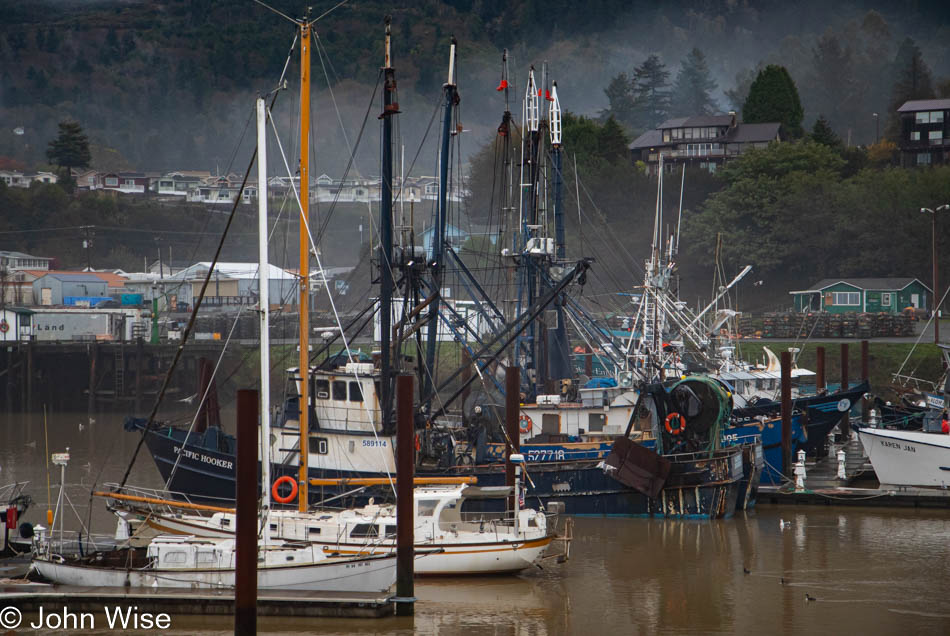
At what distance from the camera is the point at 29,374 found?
2421 inches

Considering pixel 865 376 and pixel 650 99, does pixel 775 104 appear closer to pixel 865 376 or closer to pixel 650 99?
pixel 865 376

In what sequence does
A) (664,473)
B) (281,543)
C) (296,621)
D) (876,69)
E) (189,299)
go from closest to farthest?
(296,621) < (281,543) < (664,473) < (189,299) < (876,69)

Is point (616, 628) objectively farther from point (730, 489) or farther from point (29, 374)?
point (29, 374)

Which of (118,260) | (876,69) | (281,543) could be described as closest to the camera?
(281,543)

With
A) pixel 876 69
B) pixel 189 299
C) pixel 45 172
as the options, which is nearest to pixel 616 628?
pixel 189 299

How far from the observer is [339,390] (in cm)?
3106

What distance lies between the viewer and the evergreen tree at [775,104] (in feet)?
334

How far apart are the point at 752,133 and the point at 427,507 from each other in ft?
265

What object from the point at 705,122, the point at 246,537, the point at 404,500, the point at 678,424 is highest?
the point at 705,122

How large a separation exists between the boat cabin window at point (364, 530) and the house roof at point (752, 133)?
7988 cm

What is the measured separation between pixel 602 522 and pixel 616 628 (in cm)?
909

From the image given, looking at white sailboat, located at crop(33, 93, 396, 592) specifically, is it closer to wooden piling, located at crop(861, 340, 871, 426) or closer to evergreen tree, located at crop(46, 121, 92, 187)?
wooden piling, located at crop(861, 340, 871, 426)

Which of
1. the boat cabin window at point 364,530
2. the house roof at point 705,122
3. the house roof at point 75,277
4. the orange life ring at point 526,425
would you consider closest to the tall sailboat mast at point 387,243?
the orange life ring at point 526,425

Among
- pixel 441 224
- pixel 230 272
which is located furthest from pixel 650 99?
pixel 441 224
